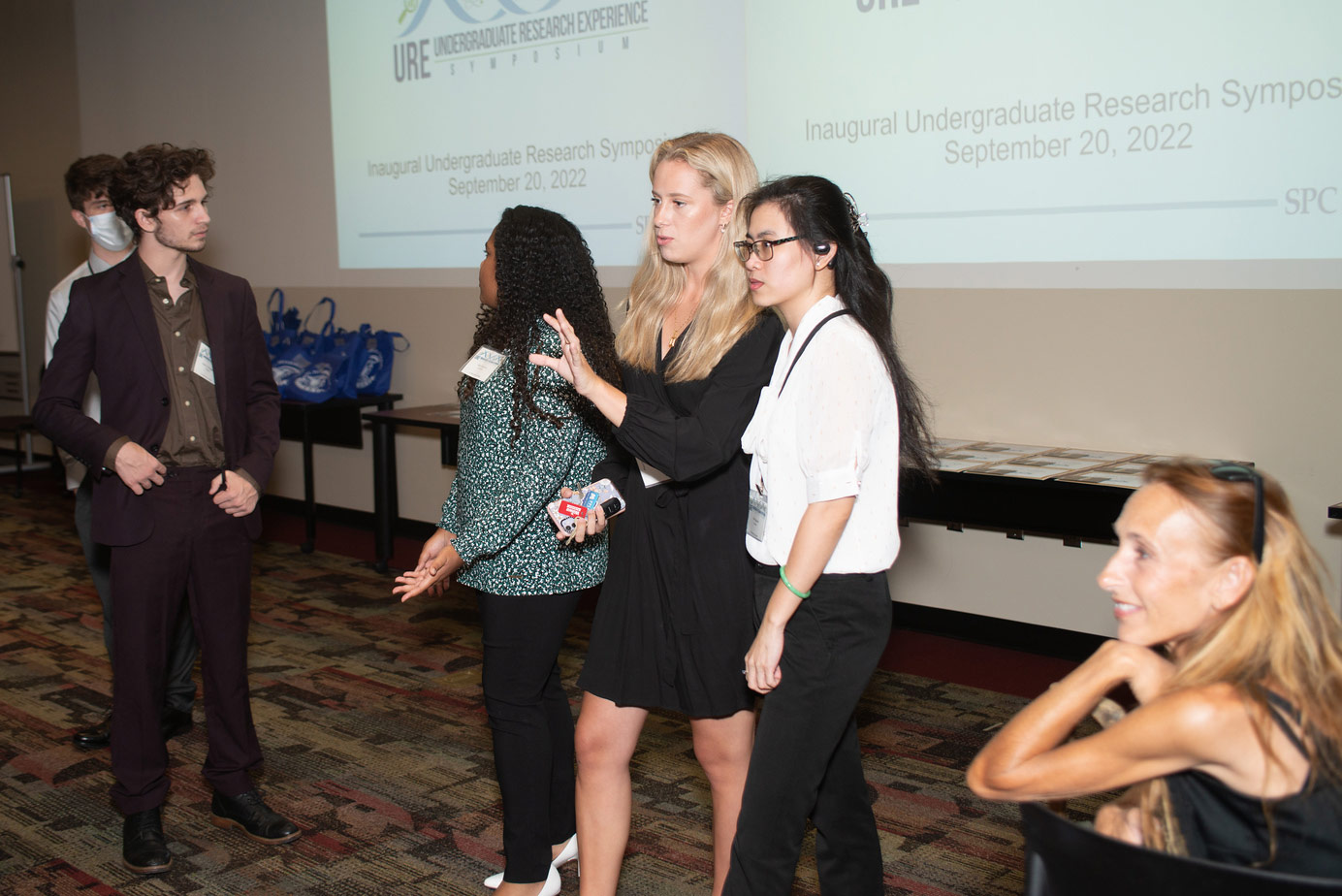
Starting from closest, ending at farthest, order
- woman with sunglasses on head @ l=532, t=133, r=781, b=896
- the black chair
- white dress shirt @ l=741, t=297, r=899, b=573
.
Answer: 1. the black chair
2. white dress shirt @ l=741, t=297, r=899, b=573
3. woman with sunglasses on head @ l=532, t=133, r=781, b=896

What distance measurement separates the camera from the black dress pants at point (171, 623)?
2.56 m

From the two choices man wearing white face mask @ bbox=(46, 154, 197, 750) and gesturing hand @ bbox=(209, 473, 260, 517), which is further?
man wearing white face mask @ bbox=(46, 154, 197, 750)

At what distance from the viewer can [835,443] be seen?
162 cm

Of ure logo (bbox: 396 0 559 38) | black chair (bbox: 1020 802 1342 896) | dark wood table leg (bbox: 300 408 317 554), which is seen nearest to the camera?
black chair (bbox: 1020 802 1342 896)

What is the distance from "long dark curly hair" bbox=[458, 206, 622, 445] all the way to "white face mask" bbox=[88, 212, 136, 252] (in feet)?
5.94

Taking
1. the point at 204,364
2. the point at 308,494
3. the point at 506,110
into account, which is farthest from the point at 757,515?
the point at 308,494

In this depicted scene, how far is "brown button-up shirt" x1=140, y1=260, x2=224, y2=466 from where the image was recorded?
8.49 feet

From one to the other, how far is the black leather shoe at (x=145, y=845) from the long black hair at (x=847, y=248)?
193 cm

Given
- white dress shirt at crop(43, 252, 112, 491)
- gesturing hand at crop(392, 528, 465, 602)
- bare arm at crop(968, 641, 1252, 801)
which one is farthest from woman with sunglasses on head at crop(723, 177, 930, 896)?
white dress shirt at crop(43, 252, 112, 491)

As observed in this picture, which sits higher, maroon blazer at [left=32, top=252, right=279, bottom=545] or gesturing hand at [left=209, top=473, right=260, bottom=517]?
maroon blazer at [left=32, top=252, right=279, bottom=545]

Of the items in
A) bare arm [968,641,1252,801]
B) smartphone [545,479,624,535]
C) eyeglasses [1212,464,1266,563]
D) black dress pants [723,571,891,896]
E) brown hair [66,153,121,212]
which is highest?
brown hair [66,153,121,212]

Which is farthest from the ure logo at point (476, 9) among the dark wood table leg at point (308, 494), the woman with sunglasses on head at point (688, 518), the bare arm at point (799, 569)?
the bare arm at point (799, 569)

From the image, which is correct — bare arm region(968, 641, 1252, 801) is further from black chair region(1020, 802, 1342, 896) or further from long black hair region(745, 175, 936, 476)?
long black hair region(745, 175, 936, 476)

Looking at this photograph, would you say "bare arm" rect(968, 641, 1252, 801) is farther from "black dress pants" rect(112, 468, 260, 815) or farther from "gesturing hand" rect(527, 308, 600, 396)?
"black dress pants" rect(112, 468, 260, 815)
